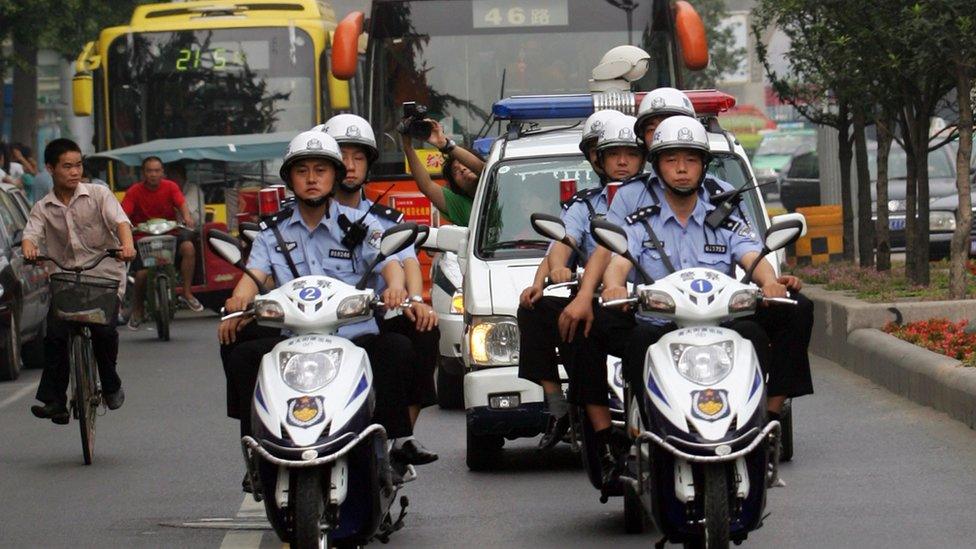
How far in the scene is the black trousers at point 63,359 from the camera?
11.7m

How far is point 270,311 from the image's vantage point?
723cm

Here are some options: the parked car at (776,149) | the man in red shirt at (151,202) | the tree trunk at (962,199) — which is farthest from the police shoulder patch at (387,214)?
the parked car at (776,149)

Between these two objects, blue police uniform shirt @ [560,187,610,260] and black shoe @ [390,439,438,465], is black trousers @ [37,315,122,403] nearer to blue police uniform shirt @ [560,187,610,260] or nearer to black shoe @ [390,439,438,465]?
blue police uniform shirt @ [560,187,610,260]

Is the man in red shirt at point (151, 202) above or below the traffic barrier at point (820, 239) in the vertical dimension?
above

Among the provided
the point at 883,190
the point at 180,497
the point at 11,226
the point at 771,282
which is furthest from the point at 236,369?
the point at 883,190

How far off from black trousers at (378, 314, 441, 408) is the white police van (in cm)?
246

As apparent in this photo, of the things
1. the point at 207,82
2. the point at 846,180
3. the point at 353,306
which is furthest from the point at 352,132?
the point at 207,82

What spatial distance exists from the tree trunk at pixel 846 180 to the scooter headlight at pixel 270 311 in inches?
611

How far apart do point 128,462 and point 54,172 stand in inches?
71.3

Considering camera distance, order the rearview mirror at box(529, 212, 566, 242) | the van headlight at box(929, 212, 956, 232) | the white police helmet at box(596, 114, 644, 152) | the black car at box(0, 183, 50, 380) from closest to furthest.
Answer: the rearview mirror at box(529, 212, 566, 242) < the white police helmet at box(596, 114, 644, 152) < the black car at box(0, 183, 50, 380) < the van headlight at box(929, 212, 956, 232)

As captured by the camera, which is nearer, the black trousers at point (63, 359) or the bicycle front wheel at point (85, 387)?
the bicycle front wheel at point (85, 387)

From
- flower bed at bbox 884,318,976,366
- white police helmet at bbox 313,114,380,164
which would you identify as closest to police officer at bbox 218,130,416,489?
white police helmet at bbox 313,114,380,164

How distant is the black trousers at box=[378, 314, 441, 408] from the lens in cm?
780

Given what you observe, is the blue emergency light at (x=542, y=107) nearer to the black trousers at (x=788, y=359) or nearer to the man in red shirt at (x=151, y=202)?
the black trousers at (x=788, y=359)
